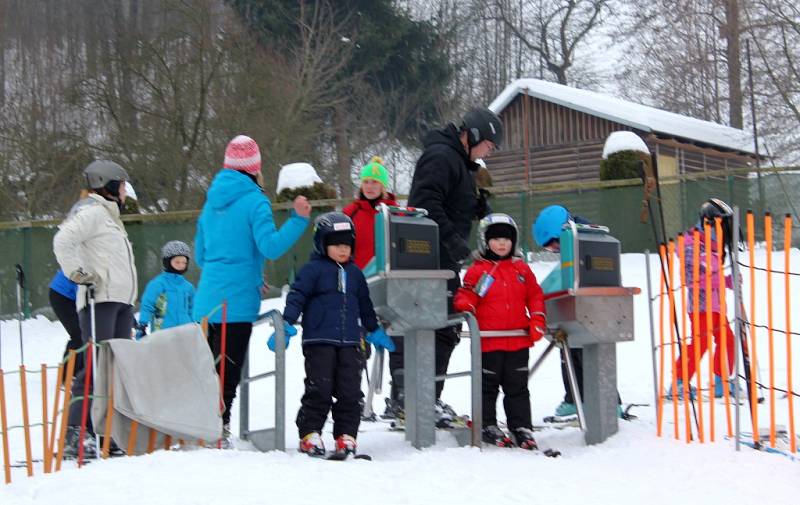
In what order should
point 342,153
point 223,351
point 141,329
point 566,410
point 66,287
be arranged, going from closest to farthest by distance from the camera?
point 223,351 < point 66,287 < point 566,410 < point 141,329 < point 342,153

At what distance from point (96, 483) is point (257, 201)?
212 centimetres

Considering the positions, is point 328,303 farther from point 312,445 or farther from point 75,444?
point 75,444

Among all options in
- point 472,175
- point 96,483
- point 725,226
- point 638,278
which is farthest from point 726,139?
point 96,483

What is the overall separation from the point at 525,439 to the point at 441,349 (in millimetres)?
739

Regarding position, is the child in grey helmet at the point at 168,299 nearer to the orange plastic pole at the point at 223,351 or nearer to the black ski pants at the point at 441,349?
the black ski pants at the point at 441,349

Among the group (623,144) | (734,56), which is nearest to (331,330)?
(623,144)

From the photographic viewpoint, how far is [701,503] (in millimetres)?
5062

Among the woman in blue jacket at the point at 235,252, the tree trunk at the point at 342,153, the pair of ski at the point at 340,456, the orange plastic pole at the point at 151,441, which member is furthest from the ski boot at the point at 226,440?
the tree trunk at the point at 342,153

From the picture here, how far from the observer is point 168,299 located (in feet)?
31.1

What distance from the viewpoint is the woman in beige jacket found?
6.34m

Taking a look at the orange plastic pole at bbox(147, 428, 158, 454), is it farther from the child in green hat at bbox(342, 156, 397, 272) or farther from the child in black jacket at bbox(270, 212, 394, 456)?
the child in green hat at bbox(342, 156, 397, 272)

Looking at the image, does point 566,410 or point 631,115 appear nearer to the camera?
point 566,410

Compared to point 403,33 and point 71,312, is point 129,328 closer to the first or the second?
point 71,312

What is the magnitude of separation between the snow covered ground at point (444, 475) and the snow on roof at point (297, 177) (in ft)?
35.7
